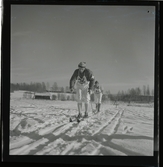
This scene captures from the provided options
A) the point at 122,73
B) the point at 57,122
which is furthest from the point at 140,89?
the point at 57,122

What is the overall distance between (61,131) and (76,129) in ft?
0.55

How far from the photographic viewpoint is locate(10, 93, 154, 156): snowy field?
2.41m

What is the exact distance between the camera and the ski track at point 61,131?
2418mm

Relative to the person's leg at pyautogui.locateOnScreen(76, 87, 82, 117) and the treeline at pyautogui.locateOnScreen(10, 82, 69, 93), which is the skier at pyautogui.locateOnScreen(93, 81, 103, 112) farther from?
the treeline at pyautogui.locateOnScreen(10, 82, 69, 93)

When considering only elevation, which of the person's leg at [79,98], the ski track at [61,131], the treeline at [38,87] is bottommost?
the ski track at [61,131]

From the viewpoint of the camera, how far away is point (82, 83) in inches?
97.7

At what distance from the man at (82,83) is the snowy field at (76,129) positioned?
0.31ft

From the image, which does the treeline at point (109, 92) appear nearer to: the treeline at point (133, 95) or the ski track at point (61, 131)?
the treeline at point (133, 95)

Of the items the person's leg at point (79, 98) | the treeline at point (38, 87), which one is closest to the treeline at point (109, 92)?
the treeline at point (38, 87)

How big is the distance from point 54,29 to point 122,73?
91 centimetres

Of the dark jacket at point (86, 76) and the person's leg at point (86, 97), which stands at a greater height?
the dark jacket at point (86, 76)

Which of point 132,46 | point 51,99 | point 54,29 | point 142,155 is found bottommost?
point 142,155

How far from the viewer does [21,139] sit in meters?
2.44
